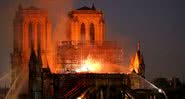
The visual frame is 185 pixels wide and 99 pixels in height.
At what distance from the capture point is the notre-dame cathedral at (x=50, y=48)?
220 feet

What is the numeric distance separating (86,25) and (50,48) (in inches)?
129

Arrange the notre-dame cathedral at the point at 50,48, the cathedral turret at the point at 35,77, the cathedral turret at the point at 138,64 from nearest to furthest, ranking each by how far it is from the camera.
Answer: the cathedral turret at the point at 35,77 < the notre-dame cathedral at the point at 50,48 < the cathedral turret at the point at 138,64

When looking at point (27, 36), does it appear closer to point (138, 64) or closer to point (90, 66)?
point (90, 66)

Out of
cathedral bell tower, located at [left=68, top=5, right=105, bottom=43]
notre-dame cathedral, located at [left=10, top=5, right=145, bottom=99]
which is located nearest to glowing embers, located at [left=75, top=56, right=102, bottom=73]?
notre-dame cathedral, located at [left=10, top=5, right=145, bottom=99]

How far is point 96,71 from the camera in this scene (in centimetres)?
7188

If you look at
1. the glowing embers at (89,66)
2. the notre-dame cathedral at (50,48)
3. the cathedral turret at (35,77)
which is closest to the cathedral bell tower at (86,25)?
the notre-dame cathedral at (50,48)

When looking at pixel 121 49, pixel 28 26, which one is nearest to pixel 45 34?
pixel 28 26

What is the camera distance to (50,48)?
73.0 metres

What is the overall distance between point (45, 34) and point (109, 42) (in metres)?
4.95

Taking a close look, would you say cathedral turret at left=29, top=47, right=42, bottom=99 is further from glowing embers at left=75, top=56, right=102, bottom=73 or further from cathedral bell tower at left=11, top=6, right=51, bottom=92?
glowing embers at left=75, top=56, right=102, bottom=73

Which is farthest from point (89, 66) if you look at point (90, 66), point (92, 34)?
point (92, 34)

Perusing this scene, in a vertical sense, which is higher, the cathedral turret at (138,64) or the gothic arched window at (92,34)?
the gothic arched window at (92,34)

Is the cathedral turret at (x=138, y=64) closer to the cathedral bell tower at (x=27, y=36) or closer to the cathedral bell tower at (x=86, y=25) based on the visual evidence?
the cathedral bell tower at (x=86, y=25)

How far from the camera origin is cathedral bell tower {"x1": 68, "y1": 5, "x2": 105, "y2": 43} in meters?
72.6
